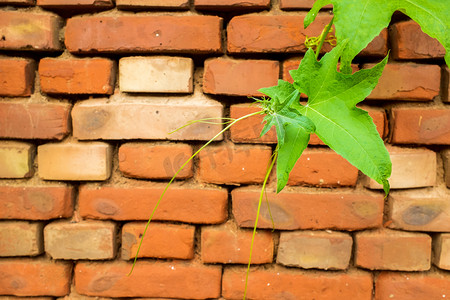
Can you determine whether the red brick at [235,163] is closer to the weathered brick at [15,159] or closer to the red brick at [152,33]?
the red brick at [152,33]

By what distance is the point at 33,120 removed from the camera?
71cm

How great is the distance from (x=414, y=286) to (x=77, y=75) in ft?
2.68

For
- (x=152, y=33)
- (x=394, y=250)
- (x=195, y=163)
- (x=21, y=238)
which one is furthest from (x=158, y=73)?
(x=394, y=250)

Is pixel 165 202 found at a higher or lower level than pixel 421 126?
lower

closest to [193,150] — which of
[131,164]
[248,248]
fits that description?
[131,164]

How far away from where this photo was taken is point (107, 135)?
2.31 ft

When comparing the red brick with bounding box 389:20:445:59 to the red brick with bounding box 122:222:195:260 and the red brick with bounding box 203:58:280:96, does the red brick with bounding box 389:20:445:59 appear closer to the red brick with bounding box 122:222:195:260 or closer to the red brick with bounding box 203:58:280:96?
the red brick with bounding box 203:58:280:96

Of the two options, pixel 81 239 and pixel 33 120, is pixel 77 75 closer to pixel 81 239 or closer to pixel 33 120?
pixel 33 120

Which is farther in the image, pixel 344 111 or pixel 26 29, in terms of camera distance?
pixel 26 29

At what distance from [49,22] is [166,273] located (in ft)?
1.88

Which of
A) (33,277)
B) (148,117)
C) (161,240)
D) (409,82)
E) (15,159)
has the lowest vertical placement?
(33,277)

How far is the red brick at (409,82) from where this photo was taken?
26.4 inches

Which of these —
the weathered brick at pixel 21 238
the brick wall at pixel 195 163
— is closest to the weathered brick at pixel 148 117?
the brick wall at pixel 195 163

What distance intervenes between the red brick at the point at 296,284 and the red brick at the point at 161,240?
4.2 inches
